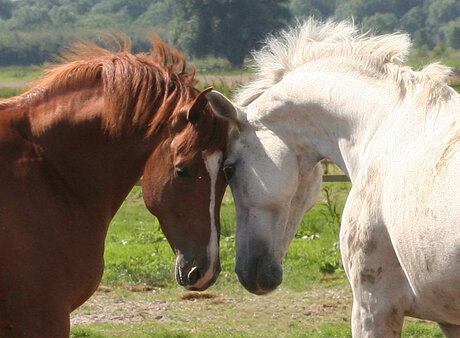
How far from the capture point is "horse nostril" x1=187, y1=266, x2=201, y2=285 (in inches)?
140

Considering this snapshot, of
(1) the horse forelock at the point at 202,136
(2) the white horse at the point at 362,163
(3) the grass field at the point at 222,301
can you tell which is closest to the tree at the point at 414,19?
(3) the grass field at the point at 222,301

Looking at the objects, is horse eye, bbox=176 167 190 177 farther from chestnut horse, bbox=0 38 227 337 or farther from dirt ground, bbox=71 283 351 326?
dirt ground, bbox=71 283 351 326

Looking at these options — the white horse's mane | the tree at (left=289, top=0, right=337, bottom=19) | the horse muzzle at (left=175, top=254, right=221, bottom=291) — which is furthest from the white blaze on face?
the tree at (left=289, top=0, right=337, bottom=19)

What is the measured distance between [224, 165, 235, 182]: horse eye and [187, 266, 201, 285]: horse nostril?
1.45ft

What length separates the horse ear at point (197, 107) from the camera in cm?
345

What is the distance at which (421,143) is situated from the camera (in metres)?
3.14

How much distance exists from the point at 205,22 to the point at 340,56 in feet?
150

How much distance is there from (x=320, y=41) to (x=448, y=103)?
0.82 metres

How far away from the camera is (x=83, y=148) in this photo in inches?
139

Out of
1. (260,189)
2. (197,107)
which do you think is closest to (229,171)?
(260,189)

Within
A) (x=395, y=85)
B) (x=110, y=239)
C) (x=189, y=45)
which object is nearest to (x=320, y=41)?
(x=395, y=85)

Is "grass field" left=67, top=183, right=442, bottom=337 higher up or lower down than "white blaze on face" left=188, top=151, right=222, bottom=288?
lower down

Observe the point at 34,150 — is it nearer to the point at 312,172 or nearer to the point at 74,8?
the point at 312,172

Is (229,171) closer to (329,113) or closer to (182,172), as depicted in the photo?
(182,172)
